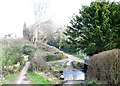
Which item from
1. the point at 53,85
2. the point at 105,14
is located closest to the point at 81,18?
the point at 105,14

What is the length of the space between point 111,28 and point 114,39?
116 cm

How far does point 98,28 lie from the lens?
1036cm

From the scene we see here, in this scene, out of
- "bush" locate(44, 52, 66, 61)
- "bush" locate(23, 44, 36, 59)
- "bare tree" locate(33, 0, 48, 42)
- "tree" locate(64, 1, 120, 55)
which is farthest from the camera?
"bare tree" locate(33, 0, 48, 42)

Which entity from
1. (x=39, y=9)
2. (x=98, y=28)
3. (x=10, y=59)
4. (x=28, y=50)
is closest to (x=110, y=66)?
(x=98, y=28)

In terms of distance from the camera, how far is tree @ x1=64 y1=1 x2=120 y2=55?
10.7 m

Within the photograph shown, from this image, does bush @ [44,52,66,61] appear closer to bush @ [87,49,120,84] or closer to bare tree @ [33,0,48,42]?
bare tree @ [33,0,48,42]

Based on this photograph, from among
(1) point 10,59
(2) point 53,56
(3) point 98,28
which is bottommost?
(1) point 10,59

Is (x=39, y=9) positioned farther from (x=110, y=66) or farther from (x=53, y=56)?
(x=110, y=66)

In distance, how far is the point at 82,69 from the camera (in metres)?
14.9

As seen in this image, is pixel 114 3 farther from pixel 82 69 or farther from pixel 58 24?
pixel 58 24

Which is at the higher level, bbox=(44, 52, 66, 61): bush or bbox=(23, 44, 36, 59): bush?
bbox=(23, 44, 36, 59): bush

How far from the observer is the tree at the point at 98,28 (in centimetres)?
1074

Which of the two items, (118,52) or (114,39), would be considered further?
(114,39)

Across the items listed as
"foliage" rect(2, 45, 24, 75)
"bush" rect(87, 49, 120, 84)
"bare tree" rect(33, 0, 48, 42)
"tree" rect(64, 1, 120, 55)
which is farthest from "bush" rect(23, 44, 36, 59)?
"bush" rect(87, 49, 120, 84)
